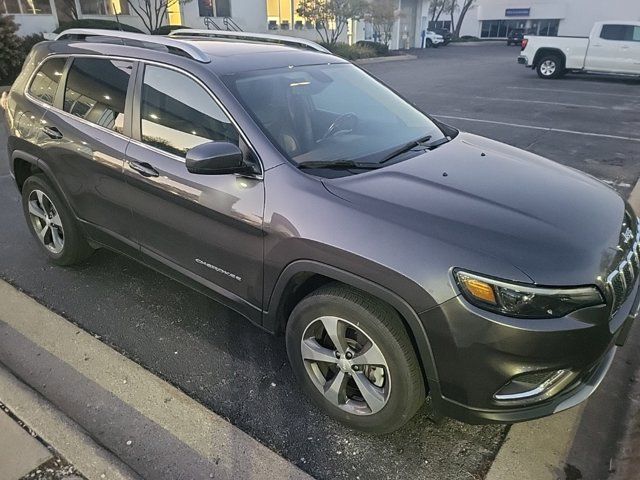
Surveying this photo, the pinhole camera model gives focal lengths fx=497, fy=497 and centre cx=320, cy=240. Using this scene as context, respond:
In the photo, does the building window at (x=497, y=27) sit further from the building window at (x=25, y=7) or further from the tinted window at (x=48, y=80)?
the tinted window at (x=48, y=80)

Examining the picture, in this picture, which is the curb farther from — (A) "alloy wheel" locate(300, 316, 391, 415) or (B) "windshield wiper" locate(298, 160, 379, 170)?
(B) "windshield wiper" locate(298, 160, 379, 170)

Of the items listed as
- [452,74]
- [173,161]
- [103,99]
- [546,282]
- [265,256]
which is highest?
[103,99]

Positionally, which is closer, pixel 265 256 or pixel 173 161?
pixel 265 256

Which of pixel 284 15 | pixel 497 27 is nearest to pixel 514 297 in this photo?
pixel 284 15

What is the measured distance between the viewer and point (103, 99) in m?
3.31

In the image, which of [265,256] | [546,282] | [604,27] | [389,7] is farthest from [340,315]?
[389,7]

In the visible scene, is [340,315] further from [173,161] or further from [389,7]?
[389,7]

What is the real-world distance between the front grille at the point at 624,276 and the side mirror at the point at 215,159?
1753mm

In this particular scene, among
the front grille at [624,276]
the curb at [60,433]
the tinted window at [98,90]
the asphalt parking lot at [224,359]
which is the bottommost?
the asphalt parking lot at [224,359]

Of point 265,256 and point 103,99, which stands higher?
point 103,99

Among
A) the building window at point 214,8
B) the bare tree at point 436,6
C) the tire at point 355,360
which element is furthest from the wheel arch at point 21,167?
the bare tree at point 436,6

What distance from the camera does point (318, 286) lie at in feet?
8.27

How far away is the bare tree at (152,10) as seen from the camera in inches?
806

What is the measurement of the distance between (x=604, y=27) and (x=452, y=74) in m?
5.20
